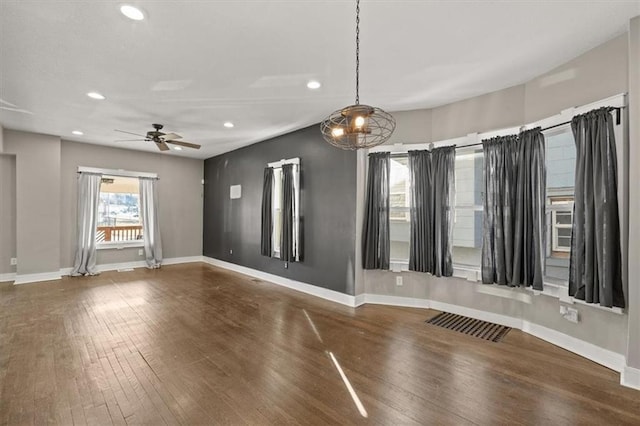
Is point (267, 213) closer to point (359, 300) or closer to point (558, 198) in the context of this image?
point (359, 300)

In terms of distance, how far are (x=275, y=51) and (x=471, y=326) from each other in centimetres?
372

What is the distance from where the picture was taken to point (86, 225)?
6.10m

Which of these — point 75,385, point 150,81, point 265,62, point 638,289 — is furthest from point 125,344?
point 638,289

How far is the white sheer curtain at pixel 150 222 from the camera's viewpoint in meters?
6.90

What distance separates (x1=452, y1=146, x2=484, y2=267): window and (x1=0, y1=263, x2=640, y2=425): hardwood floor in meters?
1.00

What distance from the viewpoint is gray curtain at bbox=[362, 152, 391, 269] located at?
4203mm

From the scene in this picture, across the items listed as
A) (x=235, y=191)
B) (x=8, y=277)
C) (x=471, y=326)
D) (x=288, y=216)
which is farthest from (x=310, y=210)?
(x=8, y=277)

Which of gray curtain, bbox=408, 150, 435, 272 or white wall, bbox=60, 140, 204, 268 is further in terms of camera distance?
white wall, bbox=60, 140, 204, 268

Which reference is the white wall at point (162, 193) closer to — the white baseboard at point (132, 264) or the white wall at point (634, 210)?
the white baseboard at point (132, 264)

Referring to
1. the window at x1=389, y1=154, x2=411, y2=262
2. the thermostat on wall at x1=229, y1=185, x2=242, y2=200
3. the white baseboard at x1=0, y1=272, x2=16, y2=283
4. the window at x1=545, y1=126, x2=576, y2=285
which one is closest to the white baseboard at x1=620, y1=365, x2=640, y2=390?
the window at x1=545, y1=126, x2=576, y2=285

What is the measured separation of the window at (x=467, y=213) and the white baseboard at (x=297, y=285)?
1.66 meters

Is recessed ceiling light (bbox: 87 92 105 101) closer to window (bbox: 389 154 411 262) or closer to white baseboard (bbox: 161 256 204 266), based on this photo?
window (bbox: 389 154 411 262)

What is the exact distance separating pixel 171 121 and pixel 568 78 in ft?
17.3

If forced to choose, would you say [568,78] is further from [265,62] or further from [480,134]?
[265,62]
